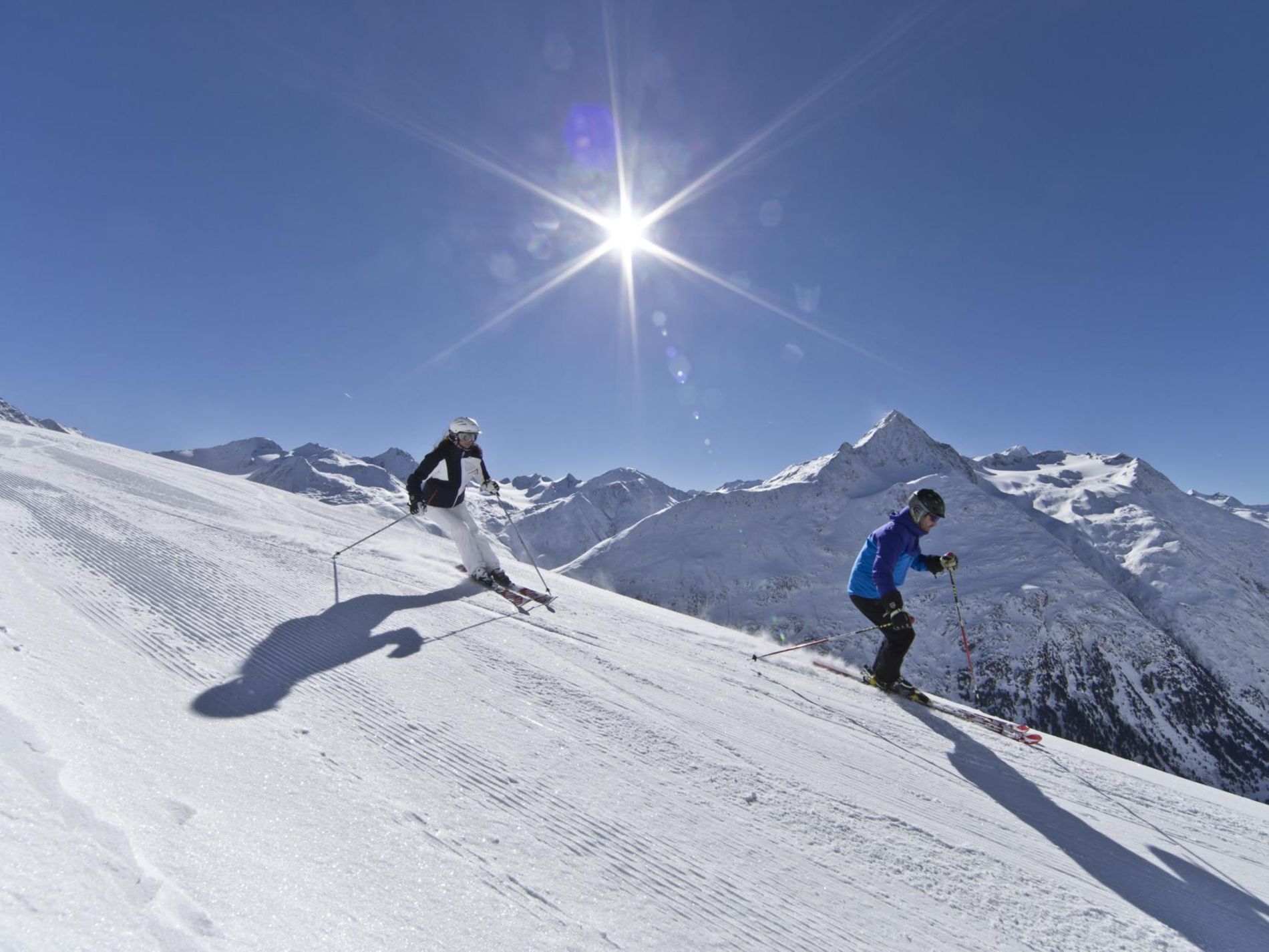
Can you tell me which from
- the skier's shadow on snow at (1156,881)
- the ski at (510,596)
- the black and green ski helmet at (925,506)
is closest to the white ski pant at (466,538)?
the ski at (510,596)

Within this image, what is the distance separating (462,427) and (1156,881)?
30.5ft

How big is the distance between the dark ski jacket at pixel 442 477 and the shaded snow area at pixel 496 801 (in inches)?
132

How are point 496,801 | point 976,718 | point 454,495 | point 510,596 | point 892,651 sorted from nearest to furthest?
point 496,801 → point 976,718 → point 892,651 → point 510,596 → point 454,495

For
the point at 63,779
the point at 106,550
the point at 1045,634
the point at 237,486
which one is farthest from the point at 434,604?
the point at 1045,634

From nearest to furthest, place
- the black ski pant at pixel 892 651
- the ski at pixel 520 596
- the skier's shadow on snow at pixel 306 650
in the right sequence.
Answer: the skier's shadow on snow at pixel 306 650
the black ski pant at pixel 892 651
the ski at pixel 520 596

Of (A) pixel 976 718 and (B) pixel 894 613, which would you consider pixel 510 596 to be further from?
(A) pixel 976 718

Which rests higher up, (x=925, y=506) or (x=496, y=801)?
(x=925, y=506)

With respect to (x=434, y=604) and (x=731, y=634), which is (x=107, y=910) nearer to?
(x=434, y=604)


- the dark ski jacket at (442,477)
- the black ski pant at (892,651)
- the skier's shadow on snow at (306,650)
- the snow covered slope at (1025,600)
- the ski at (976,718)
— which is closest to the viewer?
the skier's shadow on snow at (306,650)

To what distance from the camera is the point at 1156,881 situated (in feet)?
11.3

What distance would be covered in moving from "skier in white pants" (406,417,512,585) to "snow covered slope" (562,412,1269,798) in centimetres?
11174

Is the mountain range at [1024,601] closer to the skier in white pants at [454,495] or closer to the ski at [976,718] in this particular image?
the ski at [976,718]

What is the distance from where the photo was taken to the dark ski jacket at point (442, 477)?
369 inches

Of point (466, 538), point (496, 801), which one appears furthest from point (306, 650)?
point (466, 538)
